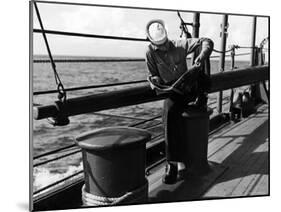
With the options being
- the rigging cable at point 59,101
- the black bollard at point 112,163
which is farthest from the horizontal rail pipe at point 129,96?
the black bollard at point 112,163

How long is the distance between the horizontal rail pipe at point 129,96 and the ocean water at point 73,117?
4 cm

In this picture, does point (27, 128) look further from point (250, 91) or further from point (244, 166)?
point (250, 91)

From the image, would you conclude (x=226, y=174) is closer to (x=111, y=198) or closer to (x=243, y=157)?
(x=243, y=157)

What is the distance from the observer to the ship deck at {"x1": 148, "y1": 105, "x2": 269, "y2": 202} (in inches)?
97.7

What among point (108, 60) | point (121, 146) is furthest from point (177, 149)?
point (108, 60)

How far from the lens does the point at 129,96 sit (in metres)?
2.39

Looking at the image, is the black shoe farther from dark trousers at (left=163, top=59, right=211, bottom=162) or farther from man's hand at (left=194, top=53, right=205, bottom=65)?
man's hand at (left=194, top=53, right=205, bottom=65)

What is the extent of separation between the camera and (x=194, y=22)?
2527mm

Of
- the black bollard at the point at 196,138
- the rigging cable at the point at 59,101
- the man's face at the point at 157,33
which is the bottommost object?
the black bollard at the point at 196,138

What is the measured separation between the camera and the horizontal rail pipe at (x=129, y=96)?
7.00ft

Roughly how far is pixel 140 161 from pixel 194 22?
945mm

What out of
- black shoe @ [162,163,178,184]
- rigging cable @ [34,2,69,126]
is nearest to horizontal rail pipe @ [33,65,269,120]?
rigging cable @ [34,2,69,126]

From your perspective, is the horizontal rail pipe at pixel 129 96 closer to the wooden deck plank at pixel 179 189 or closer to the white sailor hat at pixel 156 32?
the white sailor hat at pixel 156 32

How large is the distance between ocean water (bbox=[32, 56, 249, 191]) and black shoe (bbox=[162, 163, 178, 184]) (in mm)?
360
